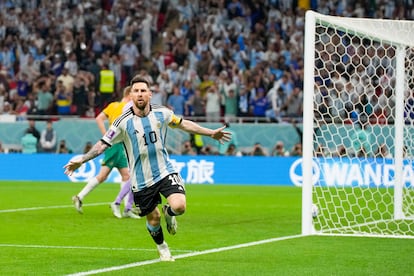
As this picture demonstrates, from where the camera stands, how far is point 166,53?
32.3 m

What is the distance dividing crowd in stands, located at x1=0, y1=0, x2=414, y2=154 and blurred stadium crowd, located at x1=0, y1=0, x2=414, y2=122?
3 centimetres

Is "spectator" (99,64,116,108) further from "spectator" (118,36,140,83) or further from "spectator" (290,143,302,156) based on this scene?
"spectator" (290,143,302,156)

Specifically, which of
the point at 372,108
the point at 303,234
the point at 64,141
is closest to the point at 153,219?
the point at 303,234

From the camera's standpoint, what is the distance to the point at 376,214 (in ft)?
58.9

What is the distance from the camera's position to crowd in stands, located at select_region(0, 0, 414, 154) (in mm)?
29625

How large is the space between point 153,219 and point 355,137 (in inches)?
437

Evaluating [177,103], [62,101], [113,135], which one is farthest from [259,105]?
[113,135]

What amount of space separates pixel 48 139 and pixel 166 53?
5881 millimetres

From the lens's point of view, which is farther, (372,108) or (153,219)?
(372,108)

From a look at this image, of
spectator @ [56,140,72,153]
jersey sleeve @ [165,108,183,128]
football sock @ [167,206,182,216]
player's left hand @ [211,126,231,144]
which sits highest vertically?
jersey sleeve @ [165,108,183,128]

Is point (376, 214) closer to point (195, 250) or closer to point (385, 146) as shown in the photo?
point (385, 146)

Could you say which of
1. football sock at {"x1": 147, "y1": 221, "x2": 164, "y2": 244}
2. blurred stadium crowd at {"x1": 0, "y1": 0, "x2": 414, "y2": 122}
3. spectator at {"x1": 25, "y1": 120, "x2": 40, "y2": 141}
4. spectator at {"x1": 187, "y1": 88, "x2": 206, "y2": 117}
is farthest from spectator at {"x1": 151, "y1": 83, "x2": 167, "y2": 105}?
football sock at {"x1": 147, "y1": 221, "x2": 164, "y2": 244}

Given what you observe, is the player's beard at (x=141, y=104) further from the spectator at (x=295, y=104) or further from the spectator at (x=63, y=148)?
the spectator at (x=295, y=104)

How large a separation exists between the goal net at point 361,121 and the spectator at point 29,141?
8.50 meters
